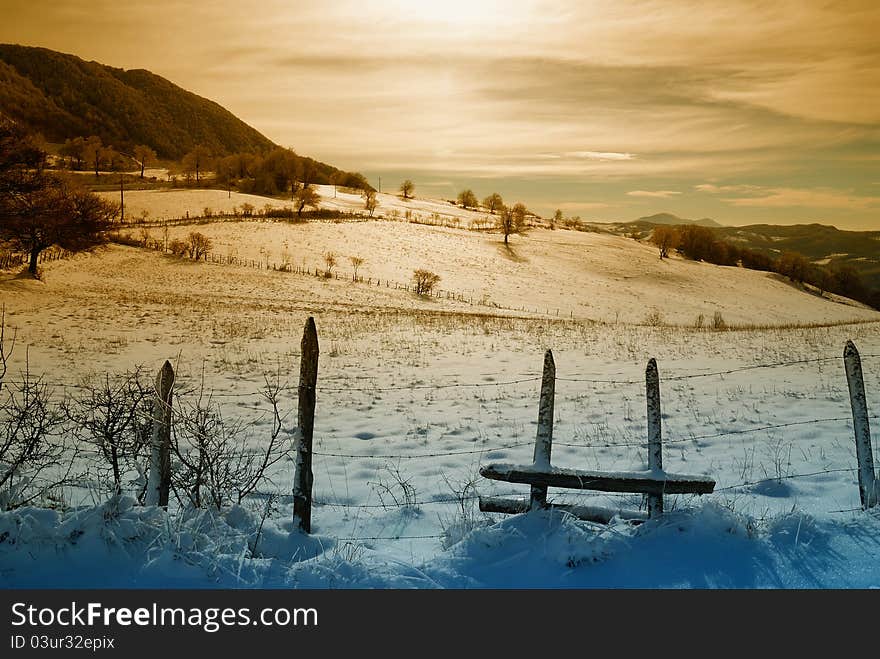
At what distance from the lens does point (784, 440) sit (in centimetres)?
935

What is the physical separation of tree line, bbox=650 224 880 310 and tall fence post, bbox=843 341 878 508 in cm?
9348

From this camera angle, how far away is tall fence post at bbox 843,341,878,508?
5.86 m

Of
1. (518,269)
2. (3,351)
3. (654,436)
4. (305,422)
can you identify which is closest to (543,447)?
(654,436)

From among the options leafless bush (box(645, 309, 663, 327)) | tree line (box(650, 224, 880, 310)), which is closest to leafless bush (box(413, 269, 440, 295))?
leafless bush (box(645, 309, 663, 327))

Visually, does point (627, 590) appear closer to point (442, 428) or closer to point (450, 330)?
point (442, 428)

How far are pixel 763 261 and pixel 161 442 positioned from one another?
115 m

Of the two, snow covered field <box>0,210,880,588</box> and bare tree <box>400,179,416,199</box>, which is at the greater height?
bare tree <box>400,179,416,199</box>

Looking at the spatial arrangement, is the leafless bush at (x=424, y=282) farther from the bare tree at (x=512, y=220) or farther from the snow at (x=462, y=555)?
the snow at (x=462, y=555)

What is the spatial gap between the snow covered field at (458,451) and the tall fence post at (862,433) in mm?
343

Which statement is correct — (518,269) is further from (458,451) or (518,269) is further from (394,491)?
(394,491)

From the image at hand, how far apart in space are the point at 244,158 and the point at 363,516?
396 feet

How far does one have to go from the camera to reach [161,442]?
214 inches

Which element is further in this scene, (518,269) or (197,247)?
(518,269)

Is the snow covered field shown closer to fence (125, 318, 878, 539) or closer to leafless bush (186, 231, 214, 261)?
fence (125, 318, 878, 539)
